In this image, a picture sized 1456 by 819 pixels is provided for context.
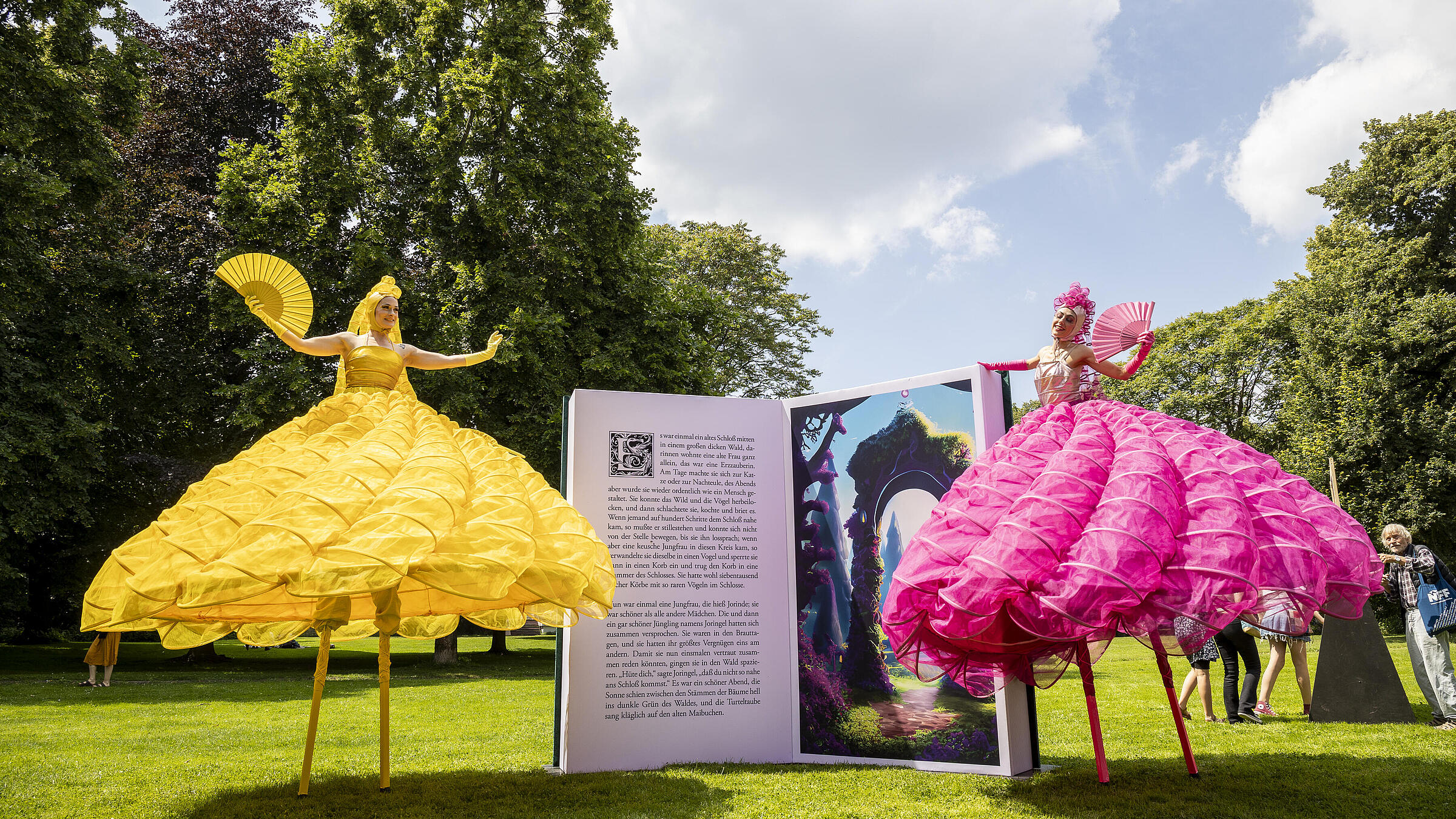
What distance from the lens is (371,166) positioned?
17516mm

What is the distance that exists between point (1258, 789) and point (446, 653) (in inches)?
713

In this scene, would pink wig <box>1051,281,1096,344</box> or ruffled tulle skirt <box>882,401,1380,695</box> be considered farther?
pink wig <box>1051,281,1096,344</box>

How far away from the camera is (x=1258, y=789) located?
5688 mm

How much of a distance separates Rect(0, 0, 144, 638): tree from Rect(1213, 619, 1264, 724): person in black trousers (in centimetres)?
1879

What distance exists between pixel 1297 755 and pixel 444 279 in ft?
53.8

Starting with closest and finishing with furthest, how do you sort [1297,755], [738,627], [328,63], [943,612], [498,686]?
[943,612]
[1297,755]
[738,627]
[498,686]
[328,63]

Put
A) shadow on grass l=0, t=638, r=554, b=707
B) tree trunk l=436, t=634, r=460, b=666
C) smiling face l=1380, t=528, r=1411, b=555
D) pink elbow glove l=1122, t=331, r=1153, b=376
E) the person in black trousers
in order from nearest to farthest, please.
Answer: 1. pink elbow glove l=1122, t=331, r=1153, b=376
2. smiling face l=1380, t=528, r=1411, b=555
3. the person in black trousers
4. shadow on grass l=0, t=638, r=554, b=707
5. tree trunk l=436, t=634, r=460, b=666

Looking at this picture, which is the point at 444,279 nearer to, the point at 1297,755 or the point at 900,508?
the point at 900,508

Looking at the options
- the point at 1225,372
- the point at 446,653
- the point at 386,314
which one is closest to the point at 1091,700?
the point at 386,314

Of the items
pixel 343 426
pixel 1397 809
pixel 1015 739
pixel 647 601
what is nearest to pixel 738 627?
pixel 647 601

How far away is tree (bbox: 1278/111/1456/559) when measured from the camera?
2112 cm

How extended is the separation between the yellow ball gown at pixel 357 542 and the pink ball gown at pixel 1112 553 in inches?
93.4

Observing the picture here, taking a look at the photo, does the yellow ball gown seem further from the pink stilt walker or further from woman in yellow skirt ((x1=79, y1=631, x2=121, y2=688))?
woman in yellow skirt ((x1=79, y1=631, x2=121, y2=688))

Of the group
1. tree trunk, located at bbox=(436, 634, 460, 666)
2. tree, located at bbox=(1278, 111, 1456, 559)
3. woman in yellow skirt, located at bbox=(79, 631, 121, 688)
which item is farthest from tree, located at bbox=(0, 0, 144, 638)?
tree, located at bbox=(1278, 111, 1456, 559)
